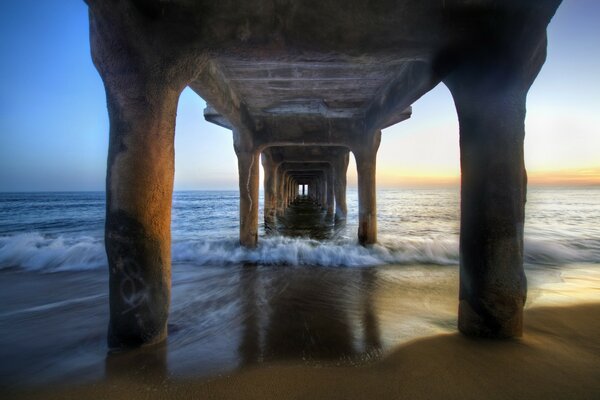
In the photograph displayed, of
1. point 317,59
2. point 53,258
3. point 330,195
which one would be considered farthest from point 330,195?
point 317,59

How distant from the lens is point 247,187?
767cm

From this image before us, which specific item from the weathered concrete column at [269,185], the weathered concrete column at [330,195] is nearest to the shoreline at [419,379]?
the weathered concrete column at [269,185]

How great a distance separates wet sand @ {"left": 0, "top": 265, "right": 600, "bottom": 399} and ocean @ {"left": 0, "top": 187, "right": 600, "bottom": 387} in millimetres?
23

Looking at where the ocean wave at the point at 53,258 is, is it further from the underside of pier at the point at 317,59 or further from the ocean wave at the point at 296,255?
the underside of pier at the point at 317,59

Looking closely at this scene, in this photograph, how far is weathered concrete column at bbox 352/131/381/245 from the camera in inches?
315

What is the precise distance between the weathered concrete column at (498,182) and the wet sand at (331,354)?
33 cm

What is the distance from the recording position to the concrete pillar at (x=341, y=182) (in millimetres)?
14789

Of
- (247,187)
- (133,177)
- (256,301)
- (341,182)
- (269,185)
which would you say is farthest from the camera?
(269,185)

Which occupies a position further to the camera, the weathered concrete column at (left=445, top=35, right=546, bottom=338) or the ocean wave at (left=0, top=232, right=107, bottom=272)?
the ocean wave at (left=0, top=232, right=107, bottom=272)

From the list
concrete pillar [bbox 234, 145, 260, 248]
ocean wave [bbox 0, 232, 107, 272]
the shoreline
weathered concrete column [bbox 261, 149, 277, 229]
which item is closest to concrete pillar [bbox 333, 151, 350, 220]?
weathered concrete column [bbox 261, 149, 277, 229]

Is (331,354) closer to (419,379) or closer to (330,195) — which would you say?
(419,379)

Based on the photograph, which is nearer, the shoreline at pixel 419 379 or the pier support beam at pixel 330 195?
the shoreline at pixel 419 379

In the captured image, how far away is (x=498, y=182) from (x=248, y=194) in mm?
6173

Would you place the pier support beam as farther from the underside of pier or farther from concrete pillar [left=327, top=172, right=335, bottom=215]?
the underside of pier
